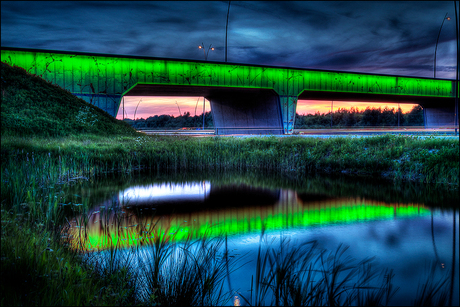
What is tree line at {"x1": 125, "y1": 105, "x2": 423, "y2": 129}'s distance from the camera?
246ft

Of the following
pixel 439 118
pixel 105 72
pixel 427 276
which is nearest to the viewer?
pixel 427 276

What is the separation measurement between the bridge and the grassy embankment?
1.77 meters

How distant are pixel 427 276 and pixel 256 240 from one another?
283 centimetres

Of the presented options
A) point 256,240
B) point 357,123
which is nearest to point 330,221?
point 256,240

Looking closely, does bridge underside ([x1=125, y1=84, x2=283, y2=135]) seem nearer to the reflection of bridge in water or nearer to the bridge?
the bridge

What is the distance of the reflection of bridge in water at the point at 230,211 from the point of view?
673 centimetres

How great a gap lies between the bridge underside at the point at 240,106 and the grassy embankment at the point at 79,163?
9895mm

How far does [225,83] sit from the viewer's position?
2927 centimetres

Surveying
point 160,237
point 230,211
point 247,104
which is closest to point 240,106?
point 247,104

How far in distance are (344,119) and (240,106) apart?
5356 centimetres

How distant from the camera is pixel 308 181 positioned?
1289cm

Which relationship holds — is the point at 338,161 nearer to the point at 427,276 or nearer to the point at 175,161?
the point at 175,161

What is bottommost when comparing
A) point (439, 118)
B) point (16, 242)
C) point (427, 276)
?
point (427, 276)

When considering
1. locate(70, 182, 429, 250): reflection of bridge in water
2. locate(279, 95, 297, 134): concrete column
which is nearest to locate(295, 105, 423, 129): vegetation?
locate(279, 95, 297, 134): concrete column
